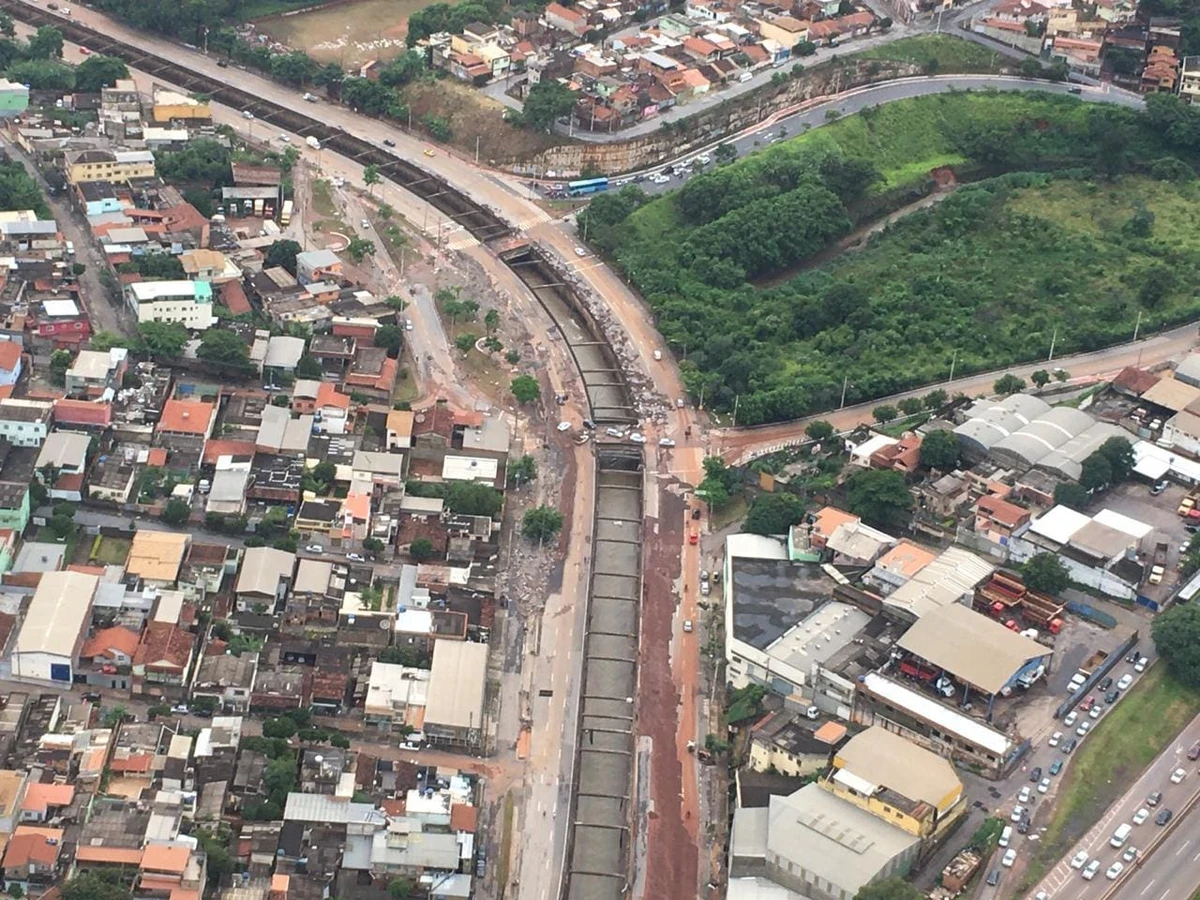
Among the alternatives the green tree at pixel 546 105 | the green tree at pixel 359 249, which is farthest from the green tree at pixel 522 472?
the green tree at pixel 546 105

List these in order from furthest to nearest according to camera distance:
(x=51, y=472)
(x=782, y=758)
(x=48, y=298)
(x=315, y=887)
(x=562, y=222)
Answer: (x=562, y=222) < (x=48, y=298) < (x=51, y=472) < (x=782, y=758) < (x=315, y=887)

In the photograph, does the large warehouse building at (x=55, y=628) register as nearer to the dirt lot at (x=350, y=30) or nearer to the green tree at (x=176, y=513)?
the green tree at (x=176, y=513)

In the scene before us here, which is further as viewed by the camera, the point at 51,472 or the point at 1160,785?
the point at 51,472

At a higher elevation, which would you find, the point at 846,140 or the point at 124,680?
the point at 846,140

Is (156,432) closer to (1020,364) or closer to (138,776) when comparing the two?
(138,776)

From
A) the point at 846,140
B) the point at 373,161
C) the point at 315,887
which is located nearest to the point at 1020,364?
the point at 846,140

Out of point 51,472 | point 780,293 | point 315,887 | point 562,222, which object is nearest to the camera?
point 315,887
